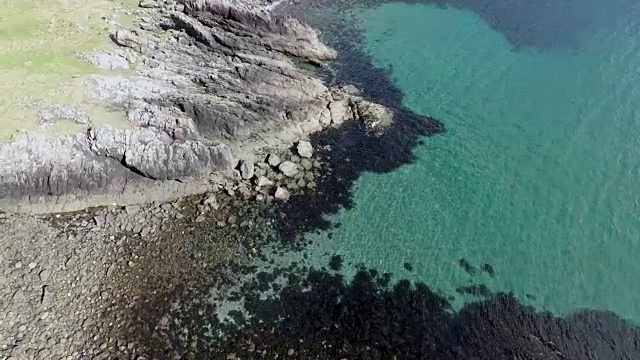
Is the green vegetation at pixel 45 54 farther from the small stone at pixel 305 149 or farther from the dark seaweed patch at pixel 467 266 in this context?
the dark seaweed patch at pixel 467 266

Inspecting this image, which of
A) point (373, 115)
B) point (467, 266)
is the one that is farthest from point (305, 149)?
point (467, 266)

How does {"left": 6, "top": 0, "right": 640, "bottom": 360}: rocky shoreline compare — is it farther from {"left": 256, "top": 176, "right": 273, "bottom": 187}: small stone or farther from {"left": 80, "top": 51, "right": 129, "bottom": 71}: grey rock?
{"left": 80, "top": 51, "right": 129, "bottom": 71}: grey rock

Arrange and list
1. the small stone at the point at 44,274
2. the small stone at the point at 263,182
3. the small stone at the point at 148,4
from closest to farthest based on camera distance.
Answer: the small stone at the point at 44,274 < the small stone at the point at 263,182 < the small stone at the point at 148,4

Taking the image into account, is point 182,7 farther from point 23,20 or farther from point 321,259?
point 321,259

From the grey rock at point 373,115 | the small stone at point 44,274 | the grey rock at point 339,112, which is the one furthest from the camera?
the grey rock at point 339,112

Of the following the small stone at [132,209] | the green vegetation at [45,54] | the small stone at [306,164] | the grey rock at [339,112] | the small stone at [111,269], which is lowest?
the small stone at [111,269]

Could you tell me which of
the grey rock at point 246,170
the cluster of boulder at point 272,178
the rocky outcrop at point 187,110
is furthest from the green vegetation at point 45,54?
the grey rock at point 246,170

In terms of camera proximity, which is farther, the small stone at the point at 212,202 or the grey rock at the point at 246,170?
the grey rock at the point at 246,170

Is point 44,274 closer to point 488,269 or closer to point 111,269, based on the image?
point 111,269
